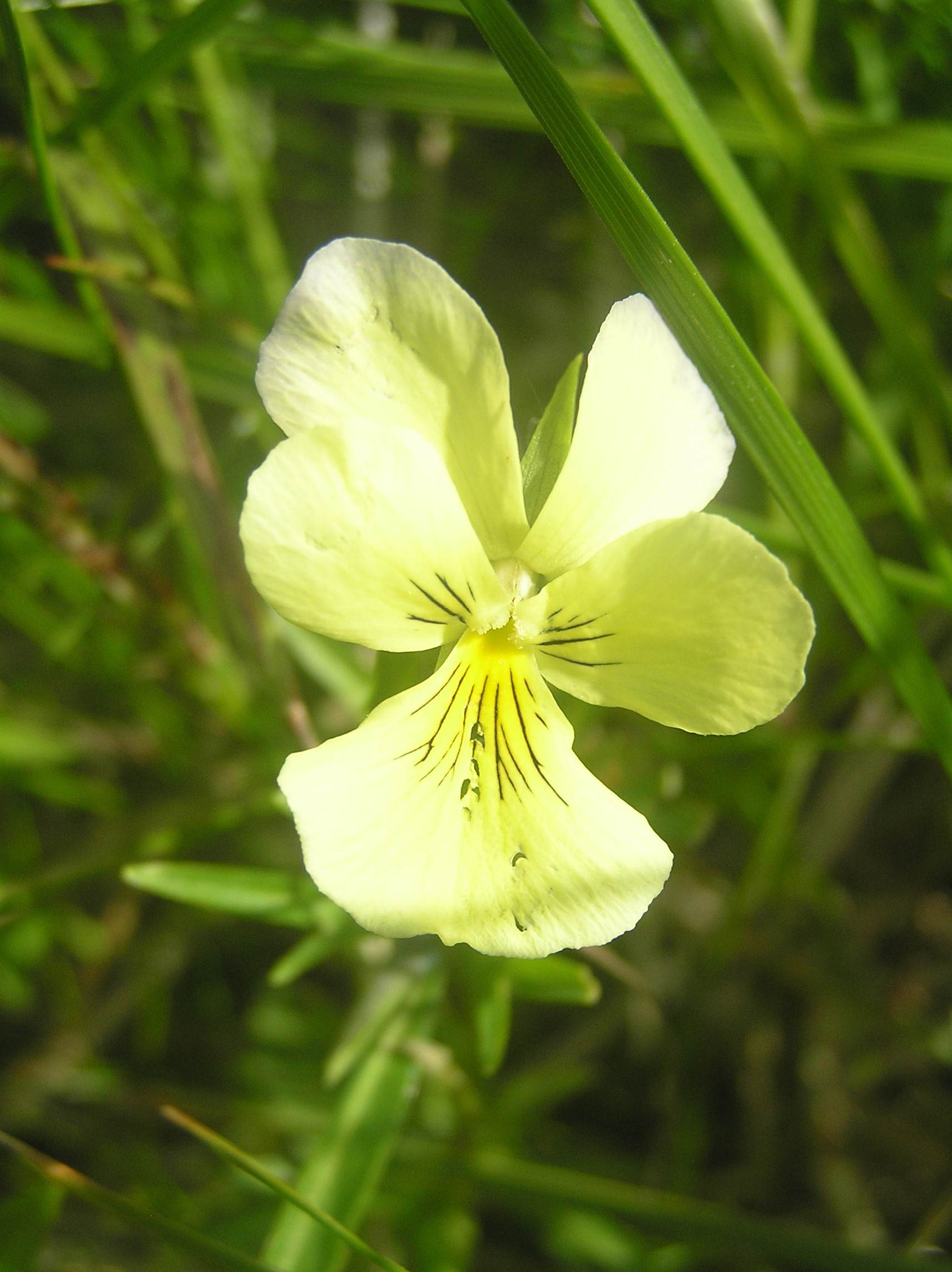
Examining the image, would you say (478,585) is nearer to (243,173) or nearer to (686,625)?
(686,625)

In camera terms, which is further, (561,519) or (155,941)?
(155,941)

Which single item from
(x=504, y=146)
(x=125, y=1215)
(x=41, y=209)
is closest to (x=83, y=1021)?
(x=125, y=1215)

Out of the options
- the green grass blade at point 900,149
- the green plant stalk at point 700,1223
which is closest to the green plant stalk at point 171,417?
the green plant stalk at point 700,1223

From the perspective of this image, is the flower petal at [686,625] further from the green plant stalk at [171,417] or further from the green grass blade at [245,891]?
the green plant stalk at [171,417]

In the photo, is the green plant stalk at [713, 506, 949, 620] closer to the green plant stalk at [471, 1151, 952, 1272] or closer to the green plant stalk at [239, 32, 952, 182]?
the green plant stalk at [239, 32, 952, 182]

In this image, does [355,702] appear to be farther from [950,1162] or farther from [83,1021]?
[950,1162]

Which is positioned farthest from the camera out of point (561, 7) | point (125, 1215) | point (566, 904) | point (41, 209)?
point (41, 209)
